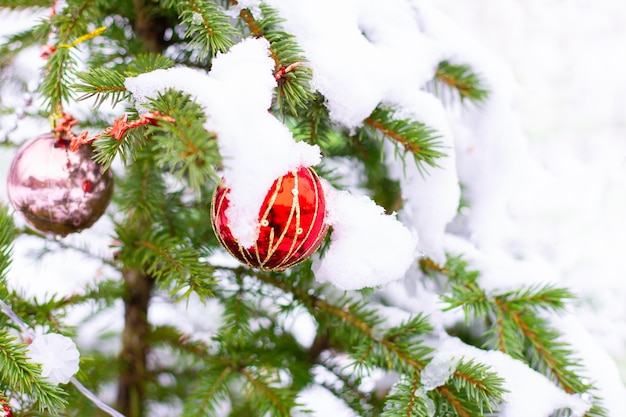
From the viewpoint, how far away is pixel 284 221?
55 centimetres

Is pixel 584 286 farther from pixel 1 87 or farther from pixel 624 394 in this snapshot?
pixel 1 87

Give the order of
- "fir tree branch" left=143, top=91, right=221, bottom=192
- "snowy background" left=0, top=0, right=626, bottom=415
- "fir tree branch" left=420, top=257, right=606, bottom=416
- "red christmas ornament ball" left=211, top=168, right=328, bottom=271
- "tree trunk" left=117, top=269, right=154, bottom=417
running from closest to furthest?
"fir tree branch" left=143, top=91, right=221, bottom=192, "red christmas ornament ball" left=211, top=168, right=328, bottom=271, "fir tree branch" left=420, top=257, right=606, bottom=416, "tree trunk" left=117, top=269, right=154, bottom=417, "snowy background" left=0, top=0, right=626, bottom=415

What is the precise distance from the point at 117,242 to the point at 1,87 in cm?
55

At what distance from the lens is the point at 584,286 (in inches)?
66.8

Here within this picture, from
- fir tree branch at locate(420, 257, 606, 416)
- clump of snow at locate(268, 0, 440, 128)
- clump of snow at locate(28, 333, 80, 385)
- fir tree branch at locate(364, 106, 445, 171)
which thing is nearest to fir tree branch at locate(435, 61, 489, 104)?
clump of snow at locate(268, 0, 440, 128)

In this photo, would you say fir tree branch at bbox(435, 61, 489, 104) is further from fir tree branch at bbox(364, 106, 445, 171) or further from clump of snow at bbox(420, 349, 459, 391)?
clump of snow at bbox(420, 349, 459, 391)

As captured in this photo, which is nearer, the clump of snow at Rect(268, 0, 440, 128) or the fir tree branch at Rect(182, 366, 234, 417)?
the clump of snow at Rect(268, 0, 440, 128)

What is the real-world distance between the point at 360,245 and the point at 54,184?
0.42 meters

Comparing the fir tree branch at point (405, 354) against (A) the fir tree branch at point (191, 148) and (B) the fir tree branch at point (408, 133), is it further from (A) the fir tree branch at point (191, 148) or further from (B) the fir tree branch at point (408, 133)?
(A) the fir tree branch at point (191, 148)

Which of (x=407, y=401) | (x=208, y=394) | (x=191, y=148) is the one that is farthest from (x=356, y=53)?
(x=208, y=394)

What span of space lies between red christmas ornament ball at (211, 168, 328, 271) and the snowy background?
0.86m

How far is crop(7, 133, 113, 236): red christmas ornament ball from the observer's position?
688mm

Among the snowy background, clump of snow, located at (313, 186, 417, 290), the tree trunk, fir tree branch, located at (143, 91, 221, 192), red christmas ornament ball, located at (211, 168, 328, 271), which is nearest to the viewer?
fir tree branch, located at (143, 91, 221, 192)

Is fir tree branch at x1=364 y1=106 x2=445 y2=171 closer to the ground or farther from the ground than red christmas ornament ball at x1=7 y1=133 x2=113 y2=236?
farther from the ground
